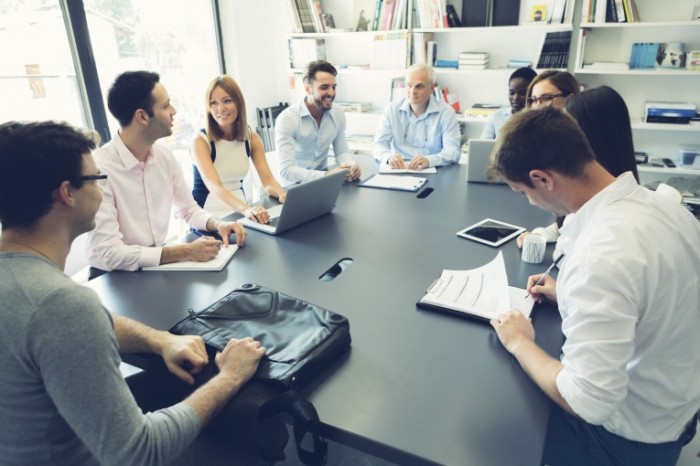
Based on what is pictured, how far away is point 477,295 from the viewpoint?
4.33 ft

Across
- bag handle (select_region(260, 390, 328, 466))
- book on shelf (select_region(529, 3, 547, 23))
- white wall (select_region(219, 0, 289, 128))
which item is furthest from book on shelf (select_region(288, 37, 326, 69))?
bag handle (select_region(260, 390, 328, 466))

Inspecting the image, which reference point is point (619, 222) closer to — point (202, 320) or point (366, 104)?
point (202, 320)

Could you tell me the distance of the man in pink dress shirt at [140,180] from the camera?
166cm

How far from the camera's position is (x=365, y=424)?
0.90 metres

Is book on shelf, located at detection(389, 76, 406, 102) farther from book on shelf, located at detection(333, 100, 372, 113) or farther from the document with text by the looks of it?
the document with text

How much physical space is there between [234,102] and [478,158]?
134 cm

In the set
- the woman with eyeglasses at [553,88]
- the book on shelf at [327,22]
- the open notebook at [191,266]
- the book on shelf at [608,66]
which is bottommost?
the open notebook at [191,266]

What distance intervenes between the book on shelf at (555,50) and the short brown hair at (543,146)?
291 centimetres

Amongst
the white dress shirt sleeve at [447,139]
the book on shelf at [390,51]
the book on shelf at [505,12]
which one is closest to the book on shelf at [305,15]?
the book on shelf at [390,51]

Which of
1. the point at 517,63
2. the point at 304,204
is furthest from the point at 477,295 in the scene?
the point at 517,63

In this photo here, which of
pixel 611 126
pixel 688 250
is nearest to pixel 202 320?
pixel 688 250

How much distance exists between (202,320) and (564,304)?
0.86 metres

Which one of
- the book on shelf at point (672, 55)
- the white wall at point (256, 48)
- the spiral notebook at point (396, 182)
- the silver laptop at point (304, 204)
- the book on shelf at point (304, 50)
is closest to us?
the silver laptop at point (304, 204)

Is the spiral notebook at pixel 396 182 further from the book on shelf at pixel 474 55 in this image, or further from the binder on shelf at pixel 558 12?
the binder on shelf at pixel 558 12
